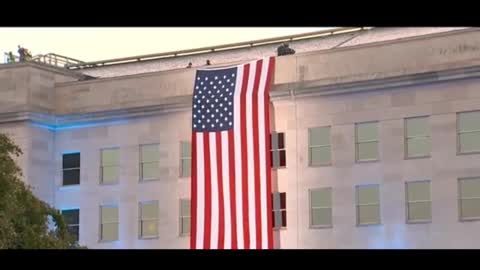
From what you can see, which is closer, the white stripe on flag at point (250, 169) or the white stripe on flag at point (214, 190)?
the white stripe on flag at point (250, 169)

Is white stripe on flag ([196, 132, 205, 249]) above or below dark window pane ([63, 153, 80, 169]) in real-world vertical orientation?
below

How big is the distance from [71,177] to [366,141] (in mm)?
15840

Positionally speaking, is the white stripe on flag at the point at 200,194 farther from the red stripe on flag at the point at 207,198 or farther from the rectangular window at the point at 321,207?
the rectangular window at the point at 321,207

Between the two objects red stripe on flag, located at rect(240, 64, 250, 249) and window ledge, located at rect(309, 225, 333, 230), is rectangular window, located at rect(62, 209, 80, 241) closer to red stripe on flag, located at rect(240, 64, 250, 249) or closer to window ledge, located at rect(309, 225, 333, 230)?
red stripe on flag, located at rect(240, 64, 250, 249)

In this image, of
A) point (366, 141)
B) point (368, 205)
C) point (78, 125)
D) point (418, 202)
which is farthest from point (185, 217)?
point (418, 202)

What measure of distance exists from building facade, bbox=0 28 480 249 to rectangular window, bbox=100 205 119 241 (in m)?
0.05

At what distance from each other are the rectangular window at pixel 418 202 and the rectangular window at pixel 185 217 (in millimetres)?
10781

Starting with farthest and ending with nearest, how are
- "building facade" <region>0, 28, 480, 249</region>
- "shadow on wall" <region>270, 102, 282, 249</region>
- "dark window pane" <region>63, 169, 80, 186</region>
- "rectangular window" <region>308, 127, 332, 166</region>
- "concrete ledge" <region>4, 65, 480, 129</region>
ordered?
"dark window pane" <region>63, 169, 80, 186</region>
"rectangular window" <region>308, 127, 332, 166</region>
"shadow on wall" <region>270, 102, 282, 249</region>
"concrete ledge" <region>4, 65, 480, 129</region>
"building facade" <region>0, 28, 480, 249</region>

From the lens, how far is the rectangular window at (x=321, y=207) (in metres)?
51.2

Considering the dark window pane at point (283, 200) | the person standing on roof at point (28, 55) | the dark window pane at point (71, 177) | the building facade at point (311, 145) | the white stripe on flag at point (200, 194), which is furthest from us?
the person standing on roof at point (28, 55)

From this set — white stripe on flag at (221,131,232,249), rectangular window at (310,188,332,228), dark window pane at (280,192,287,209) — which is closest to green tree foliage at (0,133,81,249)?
white stripe on flag at (221,131,232,249)

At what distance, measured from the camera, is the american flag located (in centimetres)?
4922

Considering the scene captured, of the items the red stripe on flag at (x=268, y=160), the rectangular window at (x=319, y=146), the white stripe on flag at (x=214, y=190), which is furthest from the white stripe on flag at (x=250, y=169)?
the rectangular window at (x=319, y=146)
